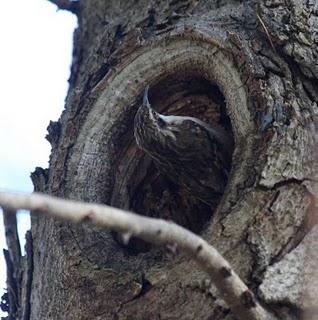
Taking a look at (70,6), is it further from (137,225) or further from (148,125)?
(137,225)

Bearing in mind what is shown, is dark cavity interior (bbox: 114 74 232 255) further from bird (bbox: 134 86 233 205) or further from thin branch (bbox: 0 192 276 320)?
thin branch (bbox: 0 192 276 320)

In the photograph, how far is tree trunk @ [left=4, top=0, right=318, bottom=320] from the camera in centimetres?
162

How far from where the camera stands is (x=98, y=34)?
2590 millimetres

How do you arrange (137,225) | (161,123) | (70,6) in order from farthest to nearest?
1. (70,6)
2. (161,123)
3. (137,225)

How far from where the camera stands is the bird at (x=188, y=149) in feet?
7.68

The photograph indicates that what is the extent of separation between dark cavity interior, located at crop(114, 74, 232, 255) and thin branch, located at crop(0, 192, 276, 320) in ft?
3.22

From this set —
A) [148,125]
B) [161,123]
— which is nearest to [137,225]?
[148,125]

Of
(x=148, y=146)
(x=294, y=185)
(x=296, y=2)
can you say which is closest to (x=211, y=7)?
(x=296, y=2)

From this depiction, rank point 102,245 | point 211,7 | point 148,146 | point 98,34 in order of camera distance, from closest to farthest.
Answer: point 102,245 → point 211,7 → point 148,146 → point 98,34

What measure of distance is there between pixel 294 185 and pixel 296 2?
590mm

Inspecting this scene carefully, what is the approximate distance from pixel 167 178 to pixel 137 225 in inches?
60.8

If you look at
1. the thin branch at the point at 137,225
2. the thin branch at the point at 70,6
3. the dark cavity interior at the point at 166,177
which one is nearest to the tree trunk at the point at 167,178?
the dark cavity interior at the point at 166,177

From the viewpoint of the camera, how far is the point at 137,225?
40.3 inches

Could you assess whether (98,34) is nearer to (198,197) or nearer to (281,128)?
(198,197)
